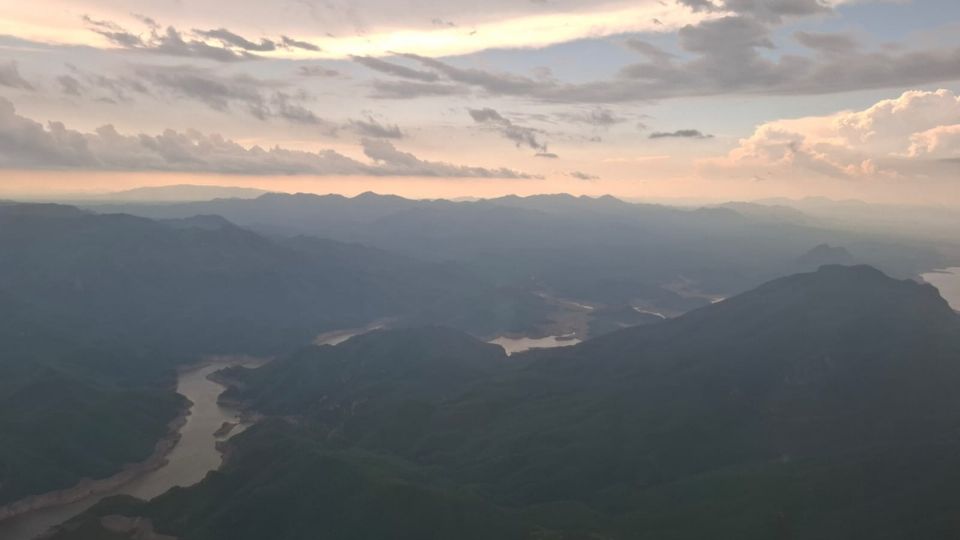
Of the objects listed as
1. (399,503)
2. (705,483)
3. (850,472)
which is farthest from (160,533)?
(850,472)

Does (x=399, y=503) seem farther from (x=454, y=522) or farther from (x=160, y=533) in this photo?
(x=160, y=533)

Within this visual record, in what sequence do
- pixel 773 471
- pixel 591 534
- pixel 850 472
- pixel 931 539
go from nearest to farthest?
pixel 931 539 < pixel 591 534 < pixel 850 472 < pixel 773 471

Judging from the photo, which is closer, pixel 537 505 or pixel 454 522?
pixel 454 522

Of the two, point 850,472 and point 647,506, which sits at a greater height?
point 850,472

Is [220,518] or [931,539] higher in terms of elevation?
[931,539]

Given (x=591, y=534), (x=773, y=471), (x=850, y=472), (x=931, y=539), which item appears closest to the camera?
(x=931, y=539)

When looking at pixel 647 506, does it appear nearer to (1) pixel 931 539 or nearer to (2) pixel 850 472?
(2) pixel 850 472

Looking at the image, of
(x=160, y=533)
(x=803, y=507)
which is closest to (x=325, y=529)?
(x=160, y=533)

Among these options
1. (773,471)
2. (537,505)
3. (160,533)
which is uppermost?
(773,471)

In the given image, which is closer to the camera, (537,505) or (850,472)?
(850,472)
